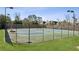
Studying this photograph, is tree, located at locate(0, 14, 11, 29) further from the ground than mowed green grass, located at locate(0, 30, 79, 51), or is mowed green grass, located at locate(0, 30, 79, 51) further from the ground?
tree, located at locate(0, 14, 11, 29)

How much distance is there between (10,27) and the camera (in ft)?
16.0

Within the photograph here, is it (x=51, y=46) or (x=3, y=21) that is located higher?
(x=3, y=21)

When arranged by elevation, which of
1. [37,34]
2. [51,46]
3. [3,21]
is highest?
[3,21]

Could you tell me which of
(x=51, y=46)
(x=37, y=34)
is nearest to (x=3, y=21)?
(x=37, y=34)

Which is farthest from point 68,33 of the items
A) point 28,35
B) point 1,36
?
point 1,36

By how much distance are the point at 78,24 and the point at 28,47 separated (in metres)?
0.62

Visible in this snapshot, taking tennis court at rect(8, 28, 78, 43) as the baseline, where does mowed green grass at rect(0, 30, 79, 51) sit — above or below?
below

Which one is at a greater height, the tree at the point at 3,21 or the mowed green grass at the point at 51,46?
the tree at the point at 3,21

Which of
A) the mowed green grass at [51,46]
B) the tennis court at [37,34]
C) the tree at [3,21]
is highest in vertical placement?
the tree at [3,21]

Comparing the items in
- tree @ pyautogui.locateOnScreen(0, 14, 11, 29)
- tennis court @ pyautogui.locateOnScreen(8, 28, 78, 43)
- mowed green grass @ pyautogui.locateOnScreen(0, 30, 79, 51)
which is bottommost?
mowed green grass @ pyautogui.locateOnScreen(0, 30, 79, 51)

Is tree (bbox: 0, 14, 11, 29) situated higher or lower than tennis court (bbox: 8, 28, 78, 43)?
higher

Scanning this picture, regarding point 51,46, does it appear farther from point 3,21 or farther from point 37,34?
point 3,21
